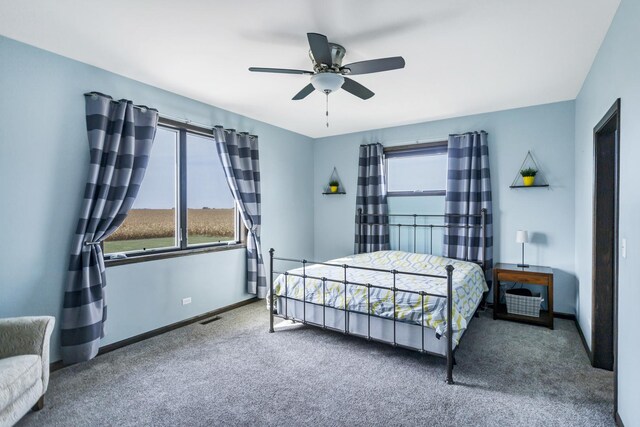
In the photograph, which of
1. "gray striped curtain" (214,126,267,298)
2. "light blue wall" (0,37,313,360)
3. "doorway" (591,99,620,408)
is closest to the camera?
"light blue wall" (0,37,313,360)

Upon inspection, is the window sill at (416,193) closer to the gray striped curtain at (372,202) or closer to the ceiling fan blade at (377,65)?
the gray striped curtain at (372,202)

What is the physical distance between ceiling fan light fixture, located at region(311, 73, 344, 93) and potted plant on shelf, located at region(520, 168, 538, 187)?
2.86 meters

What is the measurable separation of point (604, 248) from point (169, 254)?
13.7 feet

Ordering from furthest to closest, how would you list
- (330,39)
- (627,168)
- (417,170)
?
(417,170), (330,39), (627,168)

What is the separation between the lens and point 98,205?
9.66 feet

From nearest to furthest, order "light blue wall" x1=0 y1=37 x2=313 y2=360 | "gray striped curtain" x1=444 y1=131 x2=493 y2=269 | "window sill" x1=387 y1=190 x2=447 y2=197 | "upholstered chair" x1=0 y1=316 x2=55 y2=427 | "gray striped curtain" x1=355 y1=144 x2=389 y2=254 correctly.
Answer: "upholstered chair" x1=0 y1=316 x2=55 y2=427
"light blue wall" x1=0 y1=37 x2=313 y2=360
"gray striped curtain" x1=444 y1=131 x2=493 y2=269
"window sill" x1=387 y1=190 x2=447 y2=197
"gray striped curtain" x1=355 y1=144 x2=389 y2=254

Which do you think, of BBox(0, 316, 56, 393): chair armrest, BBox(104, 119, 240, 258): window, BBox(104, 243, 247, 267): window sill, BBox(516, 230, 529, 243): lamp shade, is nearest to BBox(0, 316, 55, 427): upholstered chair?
BBox(0, 316, 56, 393): chair armrest

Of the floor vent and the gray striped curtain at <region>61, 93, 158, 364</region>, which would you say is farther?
the floor vent

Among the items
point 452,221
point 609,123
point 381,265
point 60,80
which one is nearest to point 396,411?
point 381,265

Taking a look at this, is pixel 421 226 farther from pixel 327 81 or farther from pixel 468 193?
pixel 327 81

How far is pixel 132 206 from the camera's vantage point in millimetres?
3385

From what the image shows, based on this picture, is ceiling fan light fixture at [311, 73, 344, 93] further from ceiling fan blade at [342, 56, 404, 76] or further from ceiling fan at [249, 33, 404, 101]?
ceiling fan blade at [342, 56, 404, 76]

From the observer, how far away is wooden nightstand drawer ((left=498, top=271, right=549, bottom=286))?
372 centimetres

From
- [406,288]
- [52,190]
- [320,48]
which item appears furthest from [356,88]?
[52,190]
